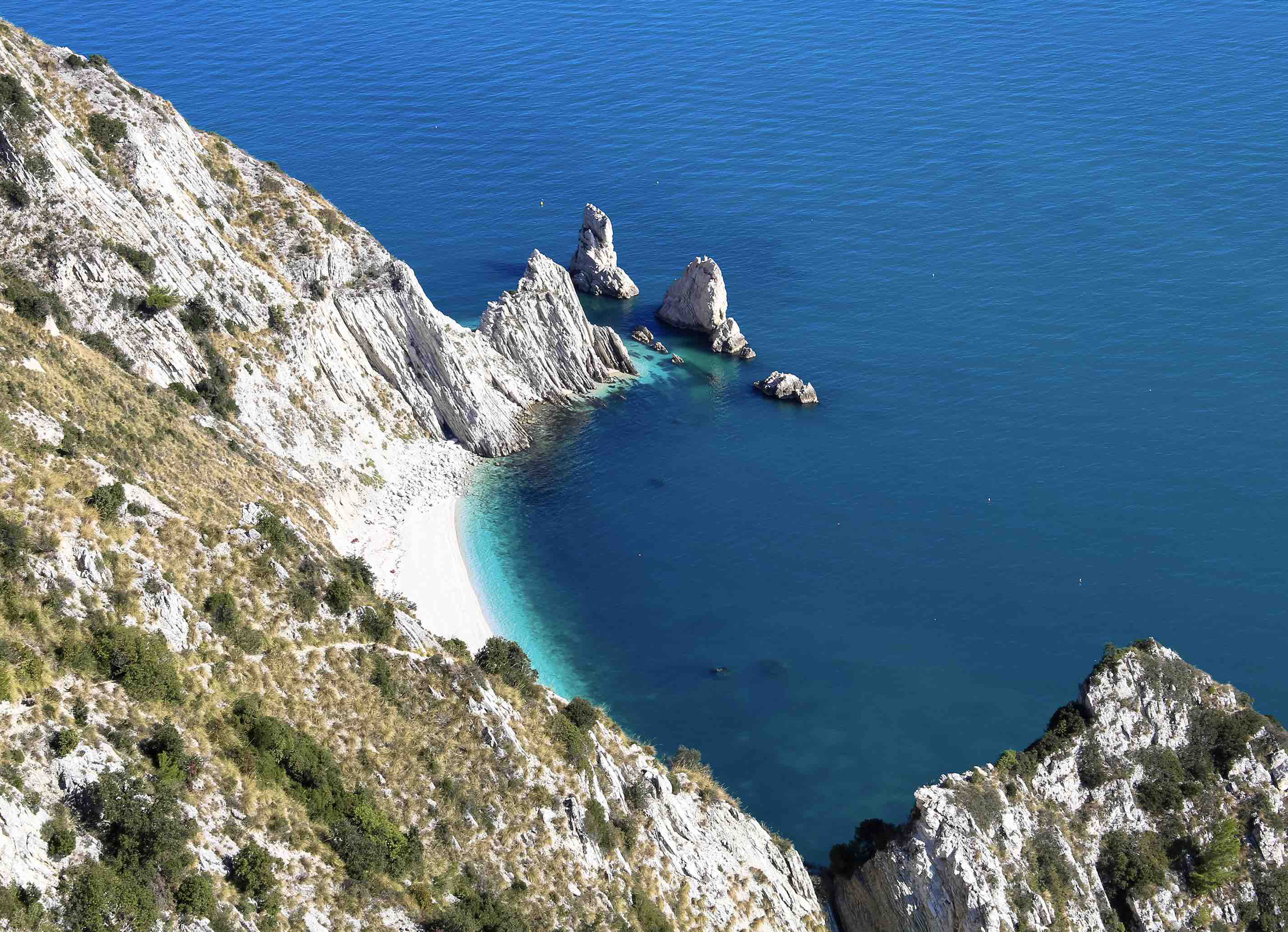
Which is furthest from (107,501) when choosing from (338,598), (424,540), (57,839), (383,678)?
(424,540)

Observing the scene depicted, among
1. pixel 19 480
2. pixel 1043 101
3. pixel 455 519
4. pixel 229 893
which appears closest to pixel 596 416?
pixel 455 519

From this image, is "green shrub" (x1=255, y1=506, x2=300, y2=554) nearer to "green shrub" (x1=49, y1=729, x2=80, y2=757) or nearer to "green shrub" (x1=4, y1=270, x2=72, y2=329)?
"green shrub" (x1=49, y1=729, x2=80, y2=757)

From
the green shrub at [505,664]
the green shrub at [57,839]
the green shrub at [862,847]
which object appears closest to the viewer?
the green shrub at [57,839]

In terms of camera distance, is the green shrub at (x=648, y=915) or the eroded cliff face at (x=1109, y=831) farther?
the eroded cliff face at (x=1109, y=831)

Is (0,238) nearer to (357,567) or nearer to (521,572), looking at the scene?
(357,567)

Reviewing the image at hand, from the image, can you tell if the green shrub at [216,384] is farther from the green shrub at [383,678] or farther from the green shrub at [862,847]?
the green shrub at [862,847]

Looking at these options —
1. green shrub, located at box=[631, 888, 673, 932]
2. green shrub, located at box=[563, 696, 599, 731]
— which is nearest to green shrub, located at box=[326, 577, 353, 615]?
green shrub, located at box=[563, 696, 599, 731]

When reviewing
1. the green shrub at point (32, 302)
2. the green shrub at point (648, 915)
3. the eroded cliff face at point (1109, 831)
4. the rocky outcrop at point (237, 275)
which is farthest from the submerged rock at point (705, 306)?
the green shrub at point (648, 915)
